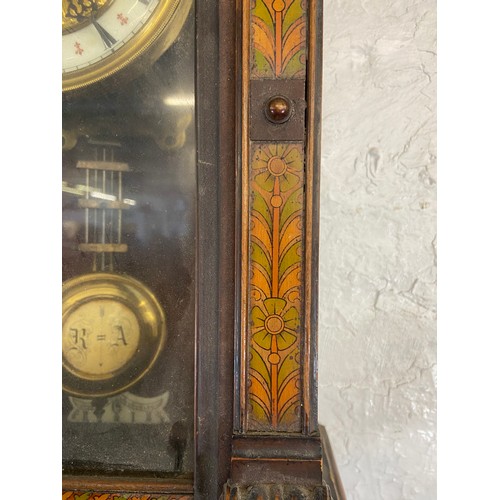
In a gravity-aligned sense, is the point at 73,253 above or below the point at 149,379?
above

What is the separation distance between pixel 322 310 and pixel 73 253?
59cm

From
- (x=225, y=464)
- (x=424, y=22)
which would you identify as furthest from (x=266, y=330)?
(x=424, y=22)

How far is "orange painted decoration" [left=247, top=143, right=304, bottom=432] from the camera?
650 millimetres

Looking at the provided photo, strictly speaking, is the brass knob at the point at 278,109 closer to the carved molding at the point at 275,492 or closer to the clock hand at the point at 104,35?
the clock hand at the point at 104,35

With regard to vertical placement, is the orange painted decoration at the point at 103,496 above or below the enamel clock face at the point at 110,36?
below

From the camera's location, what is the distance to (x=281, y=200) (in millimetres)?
649

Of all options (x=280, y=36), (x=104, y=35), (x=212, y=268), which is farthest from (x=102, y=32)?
(x=212, y=268)

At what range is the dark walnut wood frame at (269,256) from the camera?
646 millimetres

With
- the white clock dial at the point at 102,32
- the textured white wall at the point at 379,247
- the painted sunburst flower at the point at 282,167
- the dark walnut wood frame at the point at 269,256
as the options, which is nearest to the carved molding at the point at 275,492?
the dark walnut wood frame at the point at 269,256

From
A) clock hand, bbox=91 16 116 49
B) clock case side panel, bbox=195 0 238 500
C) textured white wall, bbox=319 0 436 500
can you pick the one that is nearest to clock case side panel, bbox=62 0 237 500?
clock case side panel, bbox=195 0 238 500

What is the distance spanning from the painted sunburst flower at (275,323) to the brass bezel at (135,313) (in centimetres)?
13

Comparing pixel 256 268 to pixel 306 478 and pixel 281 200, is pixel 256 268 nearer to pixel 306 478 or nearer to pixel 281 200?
→ pixel 281 200

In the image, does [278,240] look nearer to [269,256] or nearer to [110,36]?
[269,256]

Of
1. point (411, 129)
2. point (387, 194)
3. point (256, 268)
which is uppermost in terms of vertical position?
point (411, 129)
